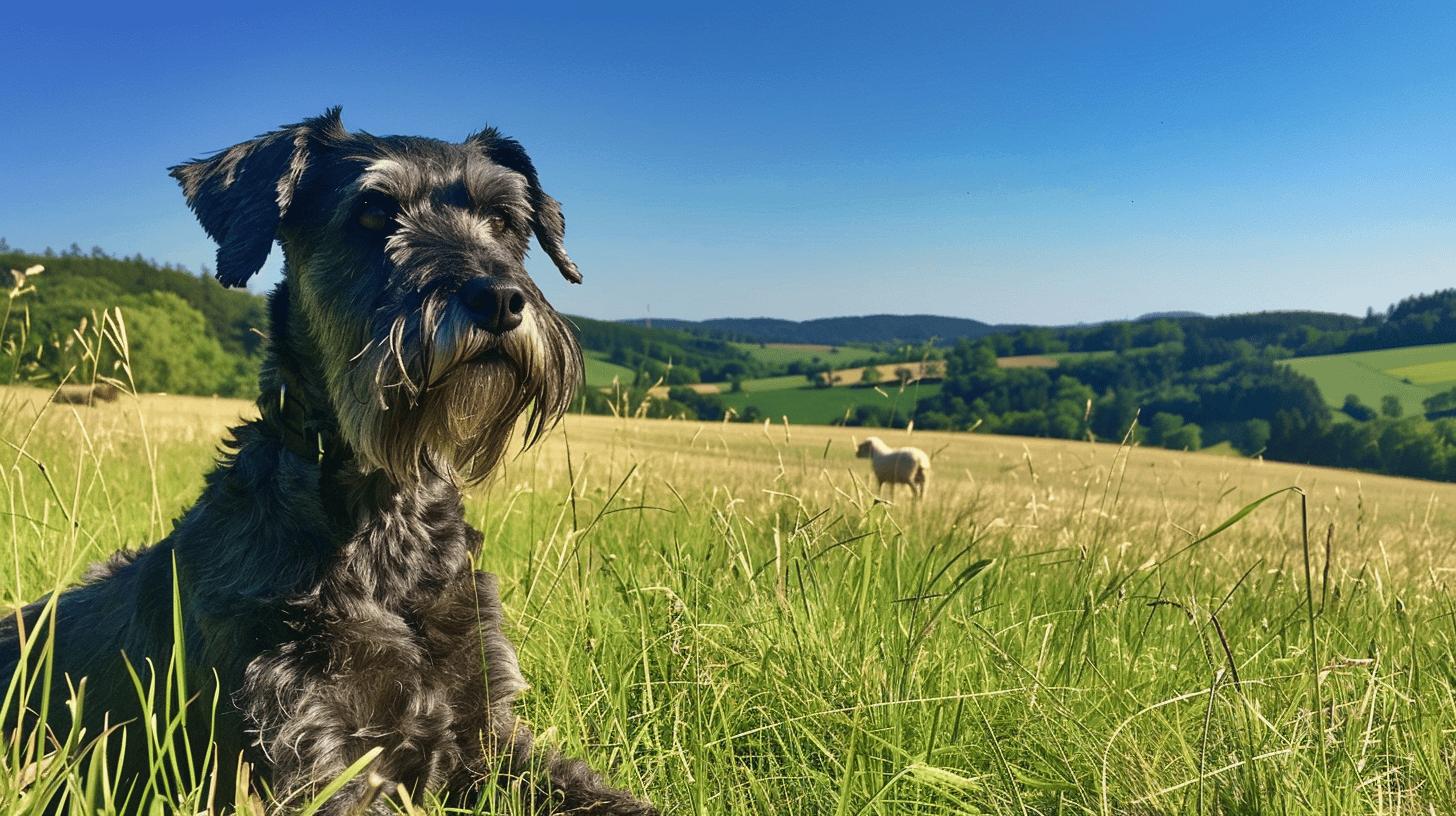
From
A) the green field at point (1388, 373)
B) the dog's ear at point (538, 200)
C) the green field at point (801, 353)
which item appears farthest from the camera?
the green field at point (801, 353)

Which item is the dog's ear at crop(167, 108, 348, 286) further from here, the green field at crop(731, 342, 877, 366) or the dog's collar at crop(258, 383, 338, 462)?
the green field at crop(731, 342, 877, 366)

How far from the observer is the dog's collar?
3.13m

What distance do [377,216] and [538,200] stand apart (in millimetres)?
1094

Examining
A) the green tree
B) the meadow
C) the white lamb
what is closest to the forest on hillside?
the green tree

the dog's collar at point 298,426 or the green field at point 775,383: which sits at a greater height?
the dog's collar at point 298,426

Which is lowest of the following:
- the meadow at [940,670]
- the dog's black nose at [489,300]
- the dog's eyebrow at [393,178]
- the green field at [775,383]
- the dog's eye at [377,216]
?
the green field at [775,383]

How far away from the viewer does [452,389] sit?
3.21 meters

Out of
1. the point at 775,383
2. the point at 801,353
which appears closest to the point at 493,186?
the point at 775,383

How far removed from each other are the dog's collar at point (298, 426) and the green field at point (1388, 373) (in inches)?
3525

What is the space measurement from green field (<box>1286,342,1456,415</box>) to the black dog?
89108 millimetres

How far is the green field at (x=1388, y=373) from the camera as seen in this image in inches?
3014

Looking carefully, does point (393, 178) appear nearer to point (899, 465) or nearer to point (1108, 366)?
point (899, 465)

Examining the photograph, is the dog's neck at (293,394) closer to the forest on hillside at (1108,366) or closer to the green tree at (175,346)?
the forest on hillside at (1108,366)

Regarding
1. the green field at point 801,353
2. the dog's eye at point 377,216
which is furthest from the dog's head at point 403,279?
the green field at point 801,353
